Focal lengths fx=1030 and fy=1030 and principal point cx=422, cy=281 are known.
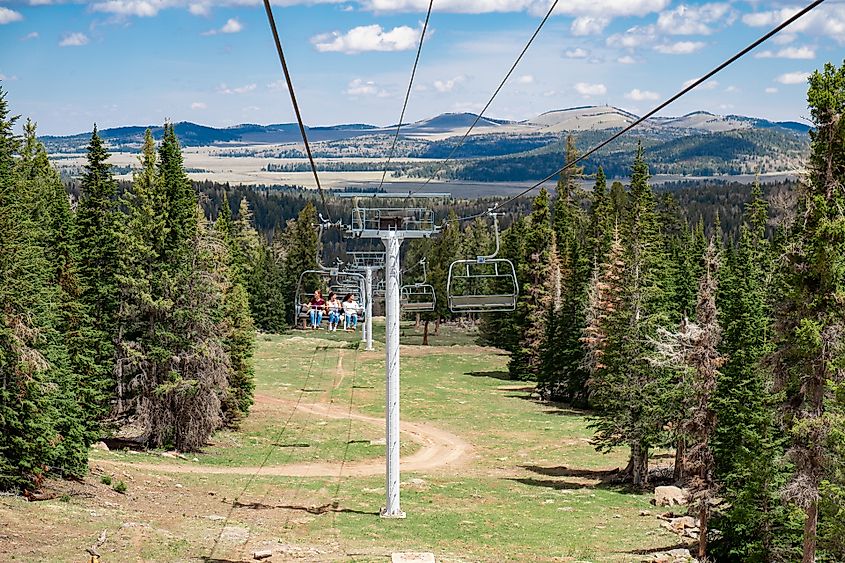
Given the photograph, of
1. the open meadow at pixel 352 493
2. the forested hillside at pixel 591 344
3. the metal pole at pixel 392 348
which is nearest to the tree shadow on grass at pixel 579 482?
the open meadow at pixel 352 493

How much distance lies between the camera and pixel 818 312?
25891 mm

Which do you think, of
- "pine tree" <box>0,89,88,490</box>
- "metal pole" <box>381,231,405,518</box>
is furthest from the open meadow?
"metal pole" <box>381,231,405,518</box>

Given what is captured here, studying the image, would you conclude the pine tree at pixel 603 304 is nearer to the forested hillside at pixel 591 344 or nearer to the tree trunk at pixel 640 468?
the forested hillside at pixel 591 344

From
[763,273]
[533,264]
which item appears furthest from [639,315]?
[533,264]

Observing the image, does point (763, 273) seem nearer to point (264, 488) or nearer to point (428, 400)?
point (428, 400)

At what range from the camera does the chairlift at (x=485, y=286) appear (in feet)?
105

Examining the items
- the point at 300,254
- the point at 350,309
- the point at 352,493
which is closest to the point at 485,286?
the point at 300,254

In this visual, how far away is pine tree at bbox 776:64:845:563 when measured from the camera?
2533cm

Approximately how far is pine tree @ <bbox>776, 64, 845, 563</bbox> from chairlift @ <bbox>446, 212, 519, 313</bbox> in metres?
8.16

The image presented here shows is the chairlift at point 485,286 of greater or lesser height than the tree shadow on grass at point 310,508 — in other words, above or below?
above

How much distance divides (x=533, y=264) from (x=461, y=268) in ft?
134

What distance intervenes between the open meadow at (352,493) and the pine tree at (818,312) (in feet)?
19.5

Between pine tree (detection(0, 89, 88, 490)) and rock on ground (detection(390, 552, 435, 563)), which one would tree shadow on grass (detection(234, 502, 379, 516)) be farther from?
rock on ground (detection(390, 552, 435, 563))

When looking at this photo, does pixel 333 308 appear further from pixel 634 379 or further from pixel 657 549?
pixel 657 549
